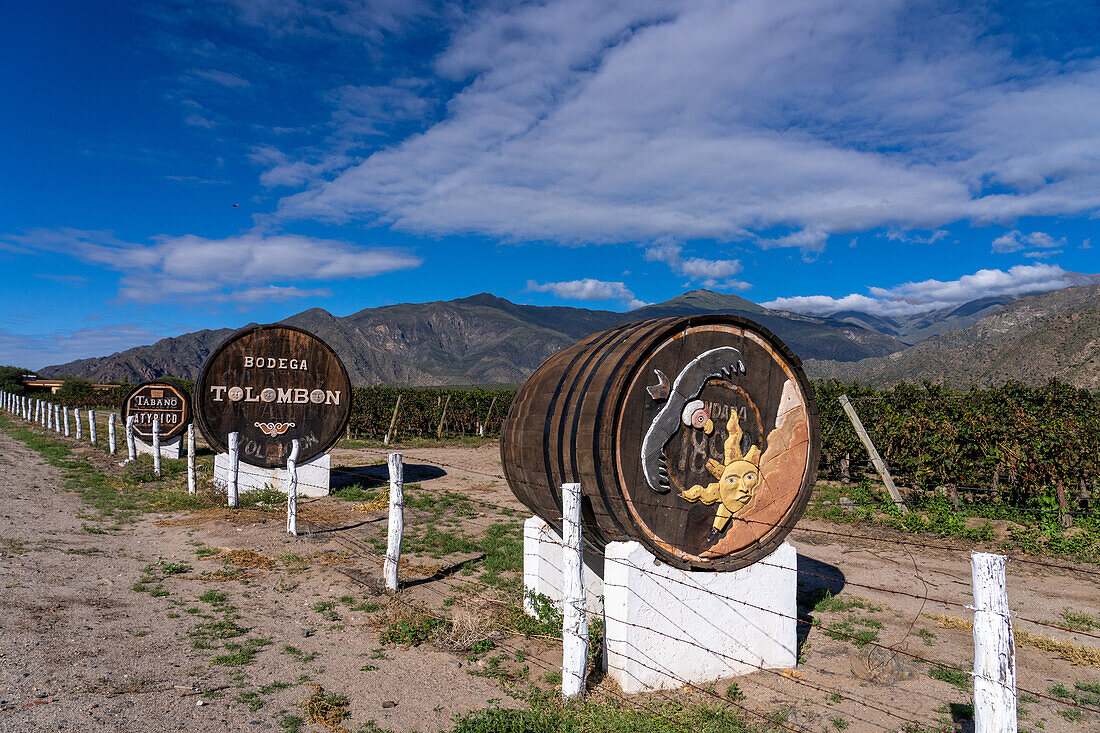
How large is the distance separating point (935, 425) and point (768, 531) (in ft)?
28.6

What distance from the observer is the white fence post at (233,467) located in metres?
10.5

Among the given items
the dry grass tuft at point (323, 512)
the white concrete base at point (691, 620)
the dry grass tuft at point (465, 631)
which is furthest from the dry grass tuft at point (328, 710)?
the dry grass tuft at point (323, 512)

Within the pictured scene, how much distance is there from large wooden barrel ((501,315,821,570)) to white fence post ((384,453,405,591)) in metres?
2.26

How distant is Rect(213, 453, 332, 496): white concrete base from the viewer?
37.0 feet

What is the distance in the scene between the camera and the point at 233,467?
418 inches

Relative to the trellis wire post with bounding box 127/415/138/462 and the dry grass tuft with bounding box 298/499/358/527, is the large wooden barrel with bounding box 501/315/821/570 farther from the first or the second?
the trellis wire post with bounding box 127/415/138/462

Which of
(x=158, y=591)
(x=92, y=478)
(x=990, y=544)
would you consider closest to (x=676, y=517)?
(x=158, y=591)

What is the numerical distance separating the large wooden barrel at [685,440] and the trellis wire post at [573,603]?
22 cm

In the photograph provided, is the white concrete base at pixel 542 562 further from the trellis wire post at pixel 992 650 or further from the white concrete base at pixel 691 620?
the trellis wire post at pixel 992 650

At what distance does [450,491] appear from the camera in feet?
43.6

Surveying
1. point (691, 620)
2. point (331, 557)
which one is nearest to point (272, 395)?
point (331, 557)

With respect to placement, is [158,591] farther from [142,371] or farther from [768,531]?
[142,371]

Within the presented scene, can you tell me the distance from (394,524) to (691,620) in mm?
3527

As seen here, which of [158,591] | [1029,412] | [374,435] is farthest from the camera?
[374,435]
